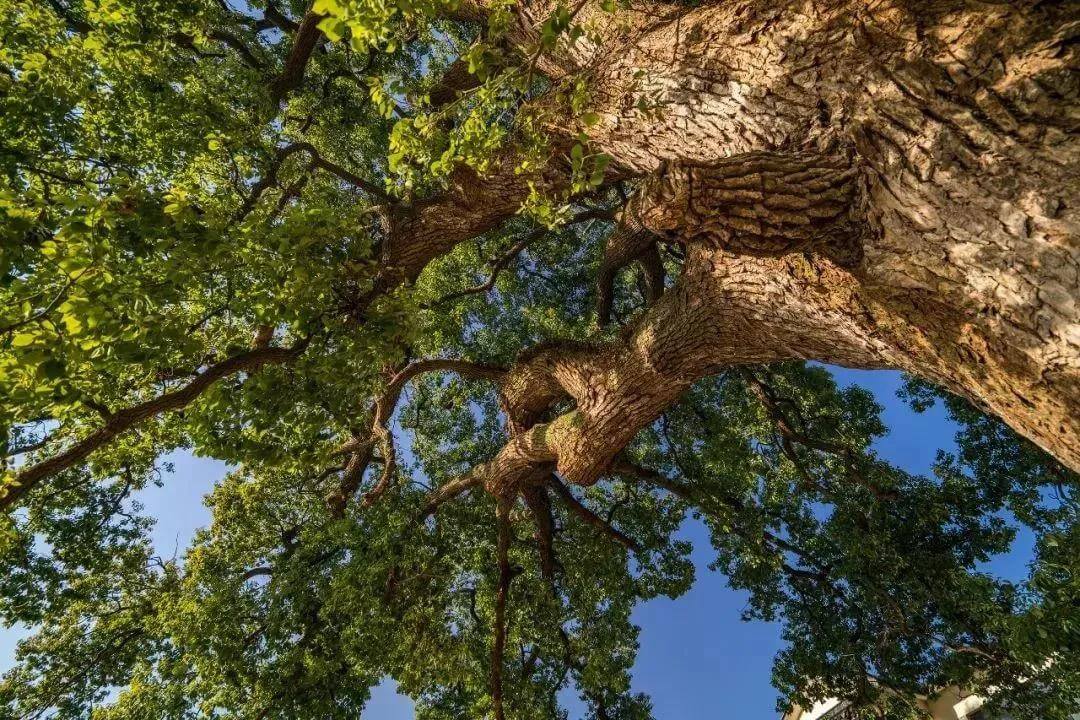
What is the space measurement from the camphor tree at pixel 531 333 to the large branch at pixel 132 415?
3cm

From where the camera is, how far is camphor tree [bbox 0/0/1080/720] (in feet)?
7.73

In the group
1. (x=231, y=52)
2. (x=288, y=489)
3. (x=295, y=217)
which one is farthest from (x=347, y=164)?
(x=295, y=217)

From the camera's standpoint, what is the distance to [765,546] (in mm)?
7605

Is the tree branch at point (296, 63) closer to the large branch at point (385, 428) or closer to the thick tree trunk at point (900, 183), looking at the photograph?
the large branch at point (385, 428)

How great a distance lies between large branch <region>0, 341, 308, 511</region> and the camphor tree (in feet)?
0.10

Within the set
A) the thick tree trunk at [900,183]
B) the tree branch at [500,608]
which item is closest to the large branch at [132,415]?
the thick tree trunk at [900,183]

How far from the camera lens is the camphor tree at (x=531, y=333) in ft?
7.73

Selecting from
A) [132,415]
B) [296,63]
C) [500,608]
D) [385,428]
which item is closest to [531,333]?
[385,428]

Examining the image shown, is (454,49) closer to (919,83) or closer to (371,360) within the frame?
(371,360)

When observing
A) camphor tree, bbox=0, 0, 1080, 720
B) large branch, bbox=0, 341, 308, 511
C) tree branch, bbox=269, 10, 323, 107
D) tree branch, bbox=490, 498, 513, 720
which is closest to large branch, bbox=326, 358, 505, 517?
camphor tree, bbox=0, 0, 1080, 720

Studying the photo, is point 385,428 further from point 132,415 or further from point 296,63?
point 296,63

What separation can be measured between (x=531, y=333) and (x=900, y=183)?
25.7 feet

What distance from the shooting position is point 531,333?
9914 mm

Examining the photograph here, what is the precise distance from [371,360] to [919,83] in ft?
12.5
